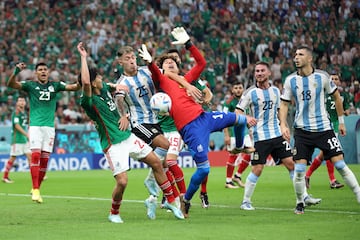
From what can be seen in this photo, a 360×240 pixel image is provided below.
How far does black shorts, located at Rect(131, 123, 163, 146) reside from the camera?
13547mm

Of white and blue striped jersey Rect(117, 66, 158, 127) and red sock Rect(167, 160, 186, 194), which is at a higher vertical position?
white and blue striped jersey Rect(117, 66, 158, 127)

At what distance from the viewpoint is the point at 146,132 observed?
13.6 m

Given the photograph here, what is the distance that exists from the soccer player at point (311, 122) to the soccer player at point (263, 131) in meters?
1.11

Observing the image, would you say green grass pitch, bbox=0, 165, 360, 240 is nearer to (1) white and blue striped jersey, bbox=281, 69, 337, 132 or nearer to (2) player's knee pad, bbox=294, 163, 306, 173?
(2) player's knee pad, bbox=294, 163, 306, 173

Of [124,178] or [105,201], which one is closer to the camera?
[124,178]

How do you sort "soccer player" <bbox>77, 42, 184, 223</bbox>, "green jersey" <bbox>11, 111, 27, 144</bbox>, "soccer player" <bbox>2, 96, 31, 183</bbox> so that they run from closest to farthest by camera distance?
"soccer player" <bbox>77, 42, 184, 223</bbox> → "soccer player" <bbox>2, 96, 31, 183</bbox> → "green jersey" <bbox>11, 111, 27, 144</bbox>

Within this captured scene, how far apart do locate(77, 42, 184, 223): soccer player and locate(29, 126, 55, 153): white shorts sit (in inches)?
187

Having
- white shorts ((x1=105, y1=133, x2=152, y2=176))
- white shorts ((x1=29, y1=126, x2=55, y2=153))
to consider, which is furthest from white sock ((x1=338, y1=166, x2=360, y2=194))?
white shorts ((x1=29, y1=126, x2=55, y2=153))

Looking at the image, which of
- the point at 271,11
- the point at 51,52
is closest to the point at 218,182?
the point at 51,52

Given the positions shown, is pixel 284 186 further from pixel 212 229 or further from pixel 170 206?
pixel 212 229

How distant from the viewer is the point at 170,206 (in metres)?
12.4

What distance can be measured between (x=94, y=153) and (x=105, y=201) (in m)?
15.1

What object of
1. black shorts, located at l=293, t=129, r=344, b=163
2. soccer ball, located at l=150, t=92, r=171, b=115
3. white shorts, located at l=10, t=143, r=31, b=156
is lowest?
white shorts, located at l=10, t=143, r=31, b=156

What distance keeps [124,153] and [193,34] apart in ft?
82.5
